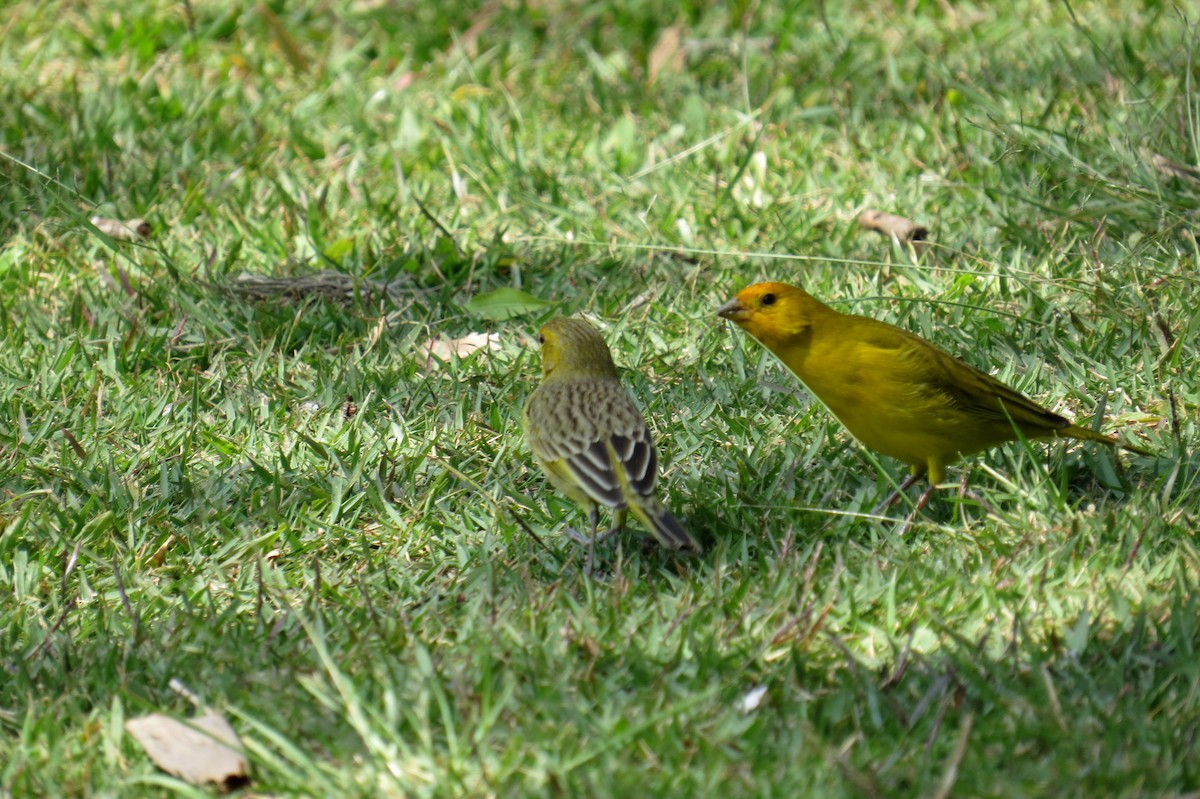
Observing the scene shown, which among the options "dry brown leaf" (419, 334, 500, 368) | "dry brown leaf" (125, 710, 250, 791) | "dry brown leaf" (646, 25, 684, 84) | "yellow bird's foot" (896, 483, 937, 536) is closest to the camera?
"dry brown leaf" (125, 710, 250, 791)

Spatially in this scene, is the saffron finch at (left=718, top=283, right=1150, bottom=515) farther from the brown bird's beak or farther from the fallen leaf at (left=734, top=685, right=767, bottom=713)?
the fallen leaf at (left=734, top=685, right=767, bottom=713)

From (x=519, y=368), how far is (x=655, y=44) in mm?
3390

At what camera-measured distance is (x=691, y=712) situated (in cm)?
321

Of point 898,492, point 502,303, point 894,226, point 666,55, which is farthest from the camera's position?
point 666,55

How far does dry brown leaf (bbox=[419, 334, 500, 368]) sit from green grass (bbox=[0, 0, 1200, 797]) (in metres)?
0.07

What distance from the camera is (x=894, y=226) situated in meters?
6.00

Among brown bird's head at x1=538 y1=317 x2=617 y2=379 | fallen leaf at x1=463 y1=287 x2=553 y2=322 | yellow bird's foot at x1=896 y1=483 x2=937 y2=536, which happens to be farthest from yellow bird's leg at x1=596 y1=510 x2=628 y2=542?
fallen leaf at x1=463 y1=287 x2=553 y2=322

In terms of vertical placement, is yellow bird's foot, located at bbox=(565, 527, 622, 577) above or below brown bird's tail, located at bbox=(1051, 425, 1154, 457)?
below

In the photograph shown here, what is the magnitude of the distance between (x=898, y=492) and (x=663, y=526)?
29.9 inches

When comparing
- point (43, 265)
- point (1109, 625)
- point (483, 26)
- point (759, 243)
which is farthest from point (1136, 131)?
point (43, 265)

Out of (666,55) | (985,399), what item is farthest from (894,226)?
(666,55)

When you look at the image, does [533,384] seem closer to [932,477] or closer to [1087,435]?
[932,477]

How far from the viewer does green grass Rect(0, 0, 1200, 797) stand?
318 cm

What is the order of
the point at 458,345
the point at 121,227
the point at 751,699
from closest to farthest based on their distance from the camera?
the point at 751,699, the point at 458,345, the point at 121,227
